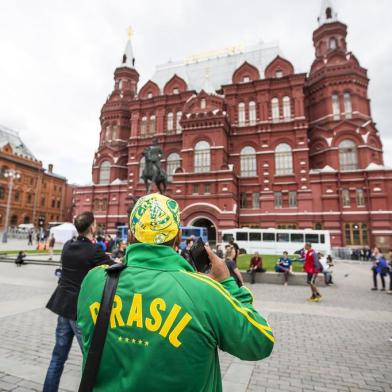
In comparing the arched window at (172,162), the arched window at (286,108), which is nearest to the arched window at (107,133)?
the arched window at (172,162)

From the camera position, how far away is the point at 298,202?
2919 centimetres

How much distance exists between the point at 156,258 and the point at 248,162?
32.2 m

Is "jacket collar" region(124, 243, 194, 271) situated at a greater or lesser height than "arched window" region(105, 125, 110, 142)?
lesser

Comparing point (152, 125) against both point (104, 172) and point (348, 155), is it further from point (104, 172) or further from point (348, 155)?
point (348, 155)

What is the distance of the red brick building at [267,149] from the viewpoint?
28.4 metres

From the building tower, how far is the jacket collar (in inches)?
1286

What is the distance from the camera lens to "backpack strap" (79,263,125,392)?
1.31 meters

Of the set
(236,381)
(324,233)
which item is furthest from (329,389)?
(324,233)

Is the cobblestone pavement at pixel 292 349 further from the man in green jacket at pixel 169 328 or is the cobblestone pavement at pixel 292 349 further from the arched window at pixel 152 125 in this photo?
the arched window at pixel 152 125

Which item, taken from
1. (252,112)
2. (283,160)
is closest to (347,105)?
(283,160)

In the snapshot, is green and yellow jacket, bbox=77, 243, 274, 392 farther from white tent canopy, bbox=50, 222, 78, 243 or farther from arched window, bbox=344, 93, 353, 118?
arched window, bbox=344, 93, 353, 118

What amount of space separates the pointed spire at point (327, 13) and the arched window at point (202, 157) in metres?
23.6

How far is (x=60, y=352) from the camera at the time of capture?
9.31 feet

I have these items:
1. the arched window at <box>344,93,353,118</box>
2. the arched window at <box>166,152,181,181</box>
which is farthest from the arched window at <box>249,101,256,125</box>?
the arched window at <box>344,93,353,118</box>
